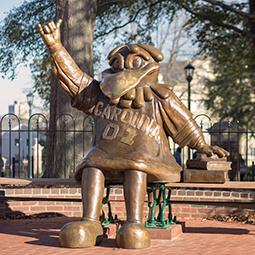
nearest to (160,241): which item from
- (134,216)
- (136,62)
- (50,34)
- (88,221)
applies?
(134,216)

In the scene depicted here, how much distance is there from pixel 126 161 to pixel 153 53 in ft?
4.20

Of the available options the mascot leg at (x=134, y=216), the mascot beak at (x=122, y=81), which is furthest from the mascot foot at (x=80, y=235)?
the mascot beak at (x=122, y=81)

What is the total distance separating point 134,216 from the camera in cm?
424

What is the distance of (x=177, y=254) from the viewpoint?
164 inches

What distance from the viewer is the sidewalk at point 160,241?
14.1ft

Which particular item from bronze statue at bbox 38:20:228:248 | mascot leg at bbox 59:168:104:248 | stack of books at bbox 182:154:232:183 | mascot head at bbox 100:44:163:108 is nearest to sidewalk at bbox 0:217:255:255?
mascot leg at bbox 59:168:104:248

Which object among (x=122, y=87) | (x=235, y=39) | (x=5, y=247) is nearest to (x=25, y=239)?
(x=5, y=247)

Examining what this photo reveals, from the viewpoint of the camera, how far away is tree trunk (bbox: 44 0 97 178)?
8.20 m

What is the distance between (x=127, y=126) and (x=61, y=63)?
96 cm

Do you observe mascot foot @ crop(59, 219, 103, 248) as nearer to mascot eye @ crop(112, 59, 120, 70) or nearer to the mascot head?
the mascot head

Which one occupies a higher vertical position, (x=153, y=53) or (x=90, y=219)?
(x=153, y=53)

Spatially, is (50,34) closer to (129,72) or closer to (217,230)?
(129,72)

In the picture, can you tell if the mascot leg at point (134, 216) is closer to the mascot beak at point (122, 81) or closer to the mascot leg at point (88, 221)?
the mascot leg at point (88, 221)

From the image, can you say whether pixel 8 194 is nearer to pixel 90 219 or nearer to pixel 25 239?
pixel 25 239
